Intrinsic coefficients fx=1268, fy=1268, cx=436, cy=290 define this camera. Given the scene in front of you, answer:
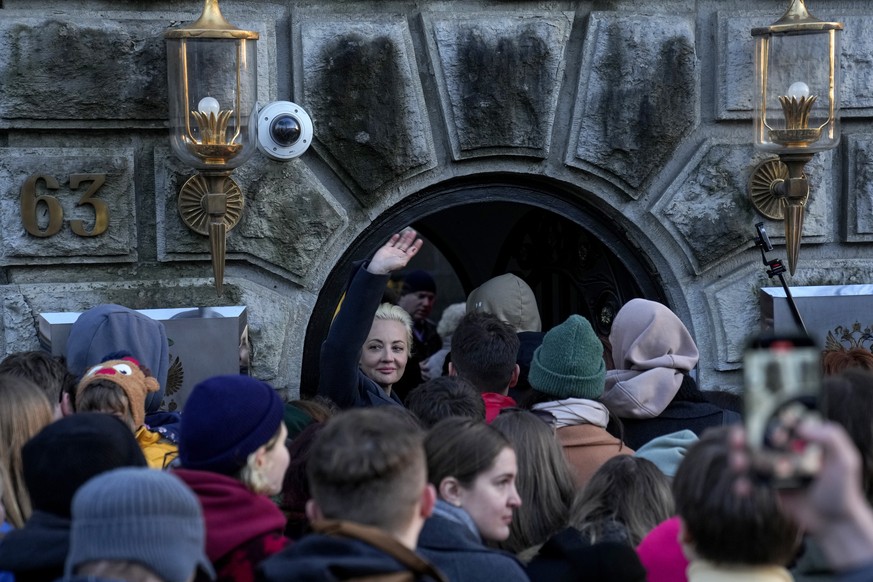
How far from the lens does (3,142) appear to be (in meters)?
3.93

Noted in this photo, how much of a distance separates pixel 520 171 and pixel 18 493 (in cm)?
214

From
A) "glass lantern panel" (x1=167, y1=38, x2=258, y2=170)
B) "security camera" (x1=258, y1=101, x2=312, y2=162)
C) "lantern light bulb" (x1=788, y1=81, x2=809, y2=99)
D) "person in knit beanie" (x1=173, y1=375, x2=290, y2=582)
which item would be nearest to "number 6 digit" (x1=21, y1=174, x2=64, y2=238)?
"glass lantern panel" (x1=167, y1=38, x2=258, y2=170)

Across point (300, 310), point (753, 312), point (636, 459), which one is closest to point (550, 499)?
point (636, 459)

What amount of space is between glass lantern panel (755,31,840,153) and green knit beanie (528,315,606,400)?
1.14m

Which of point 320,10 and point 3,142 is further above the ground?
point 320,10

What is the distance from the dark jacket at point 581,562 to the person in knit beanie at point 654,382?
1010mm

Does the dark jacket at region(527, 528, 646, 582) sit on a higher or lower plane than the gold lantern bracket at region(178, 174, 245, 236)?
lower

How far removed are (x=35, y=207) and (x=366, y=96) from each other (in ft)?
3.58

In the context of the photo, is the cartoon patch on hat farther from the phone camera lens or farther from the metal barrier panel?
the phone camera lens

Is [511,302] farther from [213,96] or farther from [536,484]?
[536,484]

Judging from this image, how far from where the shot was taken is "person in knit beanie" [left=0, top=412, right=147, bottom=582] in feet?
7.25

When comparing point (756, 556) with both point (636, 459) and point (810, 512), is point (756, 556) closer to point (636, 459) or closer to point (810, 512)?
point (810, 512)

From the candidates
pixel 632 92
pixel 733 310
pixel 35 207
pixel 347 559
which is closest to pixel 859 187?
pixel 733 310

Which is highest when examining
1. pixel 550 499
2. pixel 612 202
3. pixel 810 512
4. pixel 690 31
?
pixel 690 31
